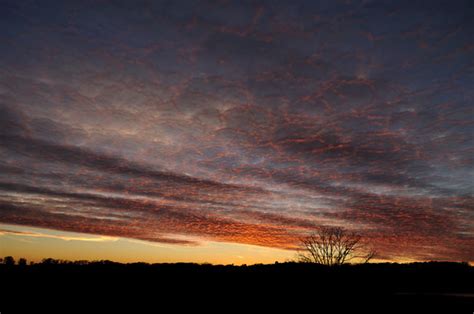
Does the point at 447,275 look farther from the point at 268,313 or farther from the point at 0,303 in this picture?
the point at 0,303

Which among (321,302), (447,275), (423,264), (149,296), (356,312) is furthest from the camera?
(423,264)

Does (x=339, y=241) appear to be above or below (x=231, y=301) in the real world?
above

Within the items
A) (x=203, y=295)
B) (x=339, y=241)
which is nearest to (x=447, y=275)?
(x=339, y=241)

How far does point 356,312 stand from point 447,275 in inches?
2641

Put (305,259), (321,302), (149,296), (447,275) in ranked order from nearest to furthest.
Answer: (321,302) < (149,296) < (447,275) < (305,259)

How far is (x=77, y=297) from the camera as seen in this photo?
26.8 m

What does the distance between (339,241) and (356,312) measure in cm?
7805

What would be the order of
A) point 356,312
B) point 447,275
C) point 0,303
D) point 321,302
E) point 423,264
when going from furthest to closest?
1. point 423,264
2. point 447,275
3. point 321,302
4. point 0,303
5. point 356,312

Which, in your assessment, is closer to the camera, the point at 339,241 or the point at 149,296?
the point at 149,296

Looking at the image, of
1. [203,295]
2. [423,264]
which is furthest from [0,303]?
[423,264]

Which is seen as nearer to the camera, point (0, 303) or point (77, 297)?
point (0, 303)

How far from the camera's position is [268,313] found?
20938 millimetres

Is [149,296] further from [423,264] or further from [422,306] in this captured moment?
[423,264]

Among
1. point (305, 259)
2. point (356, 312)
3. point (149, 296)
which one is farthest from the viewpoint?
point (305, 259)
